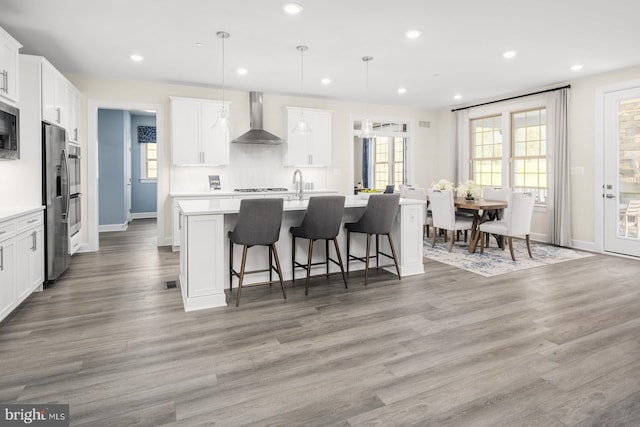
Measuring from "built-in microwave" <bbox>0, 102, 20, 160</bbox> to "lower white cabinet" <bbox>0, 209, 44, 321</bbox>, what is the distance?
0.54 meters

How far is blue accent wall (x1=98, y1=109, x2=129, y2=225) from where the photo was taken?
8.34m

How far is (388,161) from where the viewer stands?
898 centimetres

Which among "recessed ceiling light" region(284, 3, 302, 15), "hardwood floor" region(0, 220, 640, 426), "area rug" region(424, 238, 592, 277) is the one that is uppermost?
"recessed ceiling light" region(284, 3, 302, 15)

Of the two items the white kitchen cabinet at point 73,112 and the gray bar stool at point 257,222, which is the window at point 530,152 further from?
the white kitchen cabinet at point 73,112

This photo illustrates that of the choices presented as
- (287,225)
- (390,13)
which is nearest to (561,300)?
(287,225)

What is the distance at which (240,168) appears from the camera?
22.3 feet

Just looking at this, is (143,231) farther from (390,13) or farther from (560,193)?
(560,193)

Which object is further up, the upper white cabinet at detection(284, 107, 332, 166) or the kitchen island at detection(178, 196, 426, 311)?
the upper white cabinet at detection(284, 107, 332, 166)

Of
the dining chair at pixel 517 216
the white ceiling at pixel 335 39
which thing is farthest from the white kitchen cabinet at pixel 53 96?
the dining chair at pixel 517 216

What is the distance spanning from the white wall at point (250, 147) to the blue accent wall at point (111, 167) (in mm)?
2742

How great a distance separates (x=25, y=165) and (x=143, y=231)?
4356 millimetres

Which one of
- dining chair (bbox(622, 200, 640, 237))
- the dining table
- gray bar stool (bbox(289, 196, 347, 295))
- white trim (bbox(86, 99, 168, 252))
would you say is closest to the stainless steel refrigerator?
white trim (bbox(86, 99, 168, 252))

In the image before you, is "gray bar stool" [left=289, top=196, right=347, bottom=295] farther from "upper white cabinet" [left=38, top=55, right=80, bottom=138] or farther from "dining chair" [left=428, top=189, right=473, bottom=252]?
"upper white cabinet" [left=38, top=55, right=80, bottom=138]

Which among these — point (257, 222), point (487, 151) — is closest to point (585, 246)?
point (487, 151)
